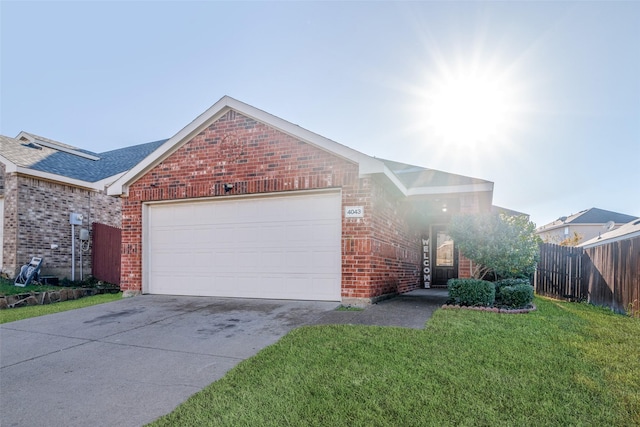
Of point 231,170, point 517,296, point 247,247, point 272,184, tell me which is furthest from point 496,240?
point 231,170

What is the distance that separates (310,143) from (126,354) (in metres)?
4.93

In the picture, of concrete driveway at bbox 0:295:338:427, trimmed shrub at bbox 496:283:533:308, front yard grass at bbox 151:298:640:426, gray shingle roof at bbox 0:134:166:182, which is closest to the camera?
front yard grass at bbox 151:298:640:426

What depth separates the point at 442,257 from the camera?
1262 centimetres

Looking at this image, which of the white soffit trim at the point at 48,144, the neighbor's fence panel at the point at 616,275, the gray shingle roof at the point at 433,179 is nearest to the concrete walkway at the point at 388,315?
the gray shingle roof at the point at 433,179

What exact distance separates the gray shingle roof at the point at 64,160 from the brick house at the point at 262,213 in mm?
4977

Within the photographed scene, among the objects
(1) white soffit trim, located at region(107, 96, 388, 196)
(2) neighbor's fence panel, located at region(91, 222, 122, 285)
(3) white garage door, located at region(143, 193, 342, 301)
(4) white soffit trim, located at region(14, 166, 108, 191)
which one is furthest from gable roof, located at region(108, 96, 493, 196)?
(4) white soffit trim, located at region(14, 166, 108, 191)

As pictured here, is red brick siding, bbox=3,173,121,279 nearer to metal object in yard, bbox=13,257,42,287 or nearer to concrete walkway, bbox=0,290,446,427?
metal object in yard, bbox=13,257,42,287

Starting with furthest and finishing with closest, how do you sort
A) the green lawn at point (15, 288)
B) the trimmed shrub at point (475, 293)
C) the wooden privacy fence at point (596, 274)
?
the green lawn at point (15, 288) → the wooden privacy fence at point (596, 274) → the trimmed shrub at point (475, 293)

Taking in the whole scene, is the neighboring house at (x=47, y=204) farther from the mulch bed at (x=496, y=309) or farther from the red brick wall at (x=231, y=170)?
the mulch bed at (x=496, y=309)

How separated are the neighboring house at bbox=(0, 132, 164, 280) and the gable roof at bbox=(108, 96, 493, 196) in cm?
279

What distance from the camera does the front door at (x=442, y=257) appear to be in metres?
12.4

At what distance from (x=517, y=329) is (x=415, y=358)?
2192 mm

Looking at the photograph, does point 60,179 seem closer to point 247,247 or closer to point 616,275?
point 247,247

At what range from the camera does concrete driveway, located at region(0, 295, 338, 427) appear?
3.21 meters
